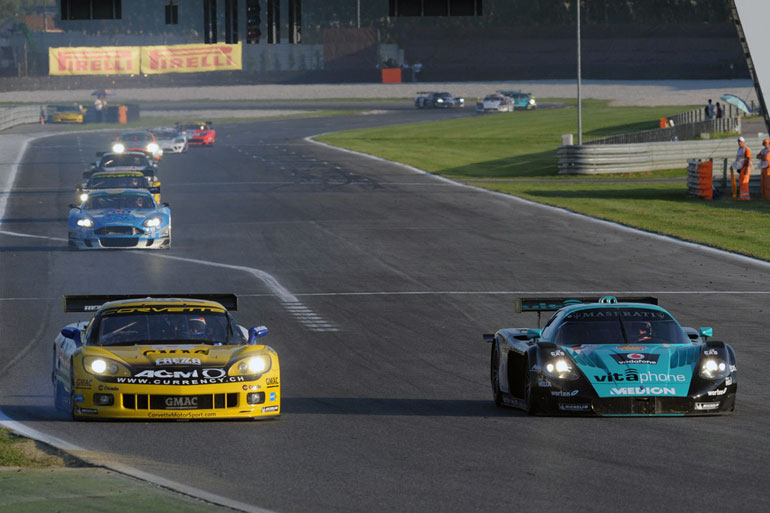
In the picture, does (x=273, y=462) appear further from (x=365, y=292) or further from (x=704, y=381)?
(x=365, y=292)

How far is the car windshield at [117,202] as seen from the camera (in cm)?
3145

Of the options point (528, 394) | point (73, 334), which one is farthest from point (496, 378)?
point (73, 334)

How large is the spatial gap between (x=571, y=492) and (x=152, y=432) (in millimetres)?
4432

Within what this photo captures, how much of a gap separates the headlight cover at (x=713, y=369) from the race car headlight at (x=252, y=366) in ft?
13.6

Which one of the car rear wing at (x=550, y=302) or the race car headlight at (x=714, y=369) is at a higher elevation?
the car rear wing at (x=550, y=302)

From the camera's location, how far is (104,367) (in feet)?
42.2

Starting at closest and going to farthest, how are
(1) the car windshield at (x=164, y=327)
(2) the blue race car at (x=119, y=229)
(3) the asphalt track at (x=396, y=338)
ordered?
(3) the asphalt track at (x=396, y=338)
(1) the car windshield at (x=164, y=327)
(2) the blue race car at (x=119, y=229)

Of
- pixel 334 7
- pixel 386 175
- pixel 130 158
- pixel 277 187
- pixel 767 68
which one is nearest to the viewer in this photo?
pixel 767 68

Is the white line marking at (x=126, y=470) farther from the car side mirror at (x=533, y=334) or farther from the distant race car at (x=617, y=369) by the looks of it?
the car side mirror at (x=533, y=334)

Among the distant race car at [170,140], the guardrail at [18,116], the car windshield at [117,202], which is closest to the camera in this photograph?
the car windshield at [117,202]

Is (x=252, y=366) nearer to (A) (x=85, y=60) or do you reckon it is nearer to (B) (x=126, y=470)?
(B) (x=126, y=470)

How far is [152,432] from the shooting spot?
40.6ft

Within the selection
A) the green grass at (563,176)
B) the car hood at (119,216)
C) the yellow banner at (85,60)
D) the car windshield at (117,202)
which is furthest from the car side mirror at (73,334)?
the yellow banner at (85,60)

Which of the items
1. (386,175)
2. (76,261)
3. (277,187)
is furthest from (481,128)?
(76,261)
